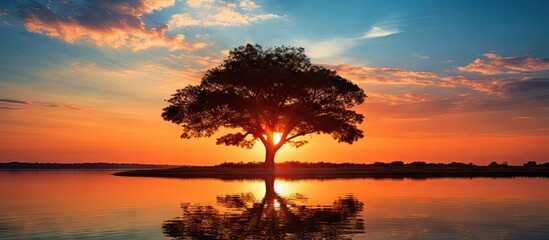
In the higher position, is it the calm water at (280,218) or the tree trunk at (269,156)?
the tree trunk at (269,156)

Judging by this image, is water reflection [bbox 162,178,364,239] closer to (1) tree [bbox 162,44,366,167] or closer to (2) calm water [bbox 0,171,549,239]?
(2) calm water [bbox 0,171,549,239]

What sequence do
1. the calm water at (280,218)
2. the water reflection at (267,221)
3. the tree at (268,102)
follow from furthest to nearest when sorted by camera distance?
the tree at (268,102), the calm water at (280,218), the water reflection at (267,221)

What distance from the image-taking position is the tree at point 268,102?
6862 centimetres

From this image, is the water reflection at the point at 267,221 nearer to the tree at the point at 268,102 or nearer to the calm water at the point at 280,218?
the calm water at the point at 280,218

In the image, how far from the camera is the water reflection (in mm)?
15301

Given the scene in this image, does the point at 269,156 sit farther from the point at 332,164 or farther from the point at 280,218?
the point at 280,218

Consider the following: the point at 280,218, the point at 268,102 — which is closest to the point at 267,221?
the point at 280,218

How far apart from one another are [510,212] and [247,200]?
1220 cm

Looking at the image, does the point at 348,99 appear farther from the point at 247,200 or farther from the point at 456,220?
the point at 456,220

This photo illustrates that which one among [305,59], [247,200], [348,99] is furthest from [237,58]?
[247,200]

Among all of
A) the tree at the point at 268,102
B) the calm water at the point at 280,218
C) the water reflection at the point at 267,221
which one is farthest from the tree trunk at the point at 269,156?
the water reflection at the point at 267,221

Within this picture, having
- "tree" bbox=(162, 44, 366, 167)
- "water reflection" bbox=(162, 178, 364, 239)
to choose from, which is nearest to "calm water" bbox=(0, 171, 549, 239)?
"water reflection" bbox=(162, 178, 364, 239)

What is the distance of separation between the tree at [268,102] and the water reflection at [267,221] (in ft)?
143

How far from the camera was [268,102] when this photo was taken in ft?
231
